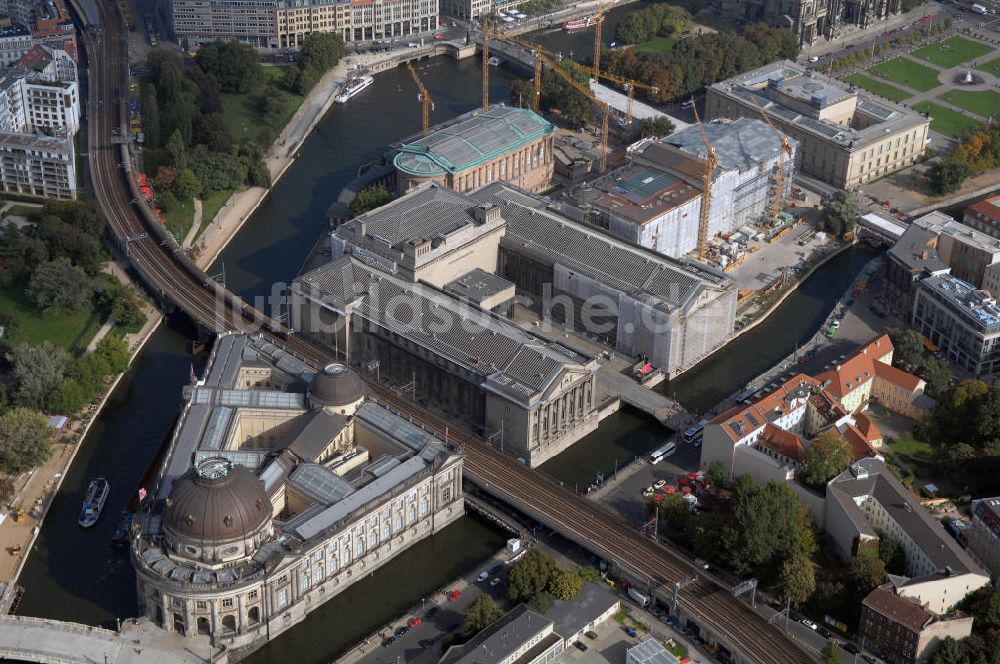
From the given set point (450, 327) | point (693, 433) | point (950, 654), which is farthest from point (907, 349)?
point (450, 327)

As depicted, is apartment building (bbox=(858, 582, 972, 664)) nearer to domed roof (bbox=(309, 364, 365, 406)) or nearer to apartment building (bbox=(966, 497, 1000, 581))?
apartment building (bbox=(966, 497, 1000, 581))

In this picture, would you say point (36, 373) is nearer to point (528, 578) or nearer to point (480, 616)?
point (480, 616)

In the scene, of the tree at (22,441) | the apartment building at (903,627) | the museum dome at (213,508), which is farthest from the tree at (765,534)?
the tree at (22,441)

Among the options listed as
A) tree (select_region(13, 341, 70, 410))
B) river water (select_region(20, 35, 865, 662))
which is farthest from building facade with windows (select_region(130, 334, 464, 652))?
tree (select_region(13, 341, 70, 410))

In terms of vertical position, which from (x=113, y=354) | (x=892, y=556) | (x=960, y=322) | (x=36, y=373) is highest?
(x=960, y=322)

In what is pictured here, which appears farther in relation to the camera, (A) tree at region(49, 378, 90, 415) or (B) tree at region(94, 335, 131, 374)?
(B) tree at region(94, 335, 131, 374)
